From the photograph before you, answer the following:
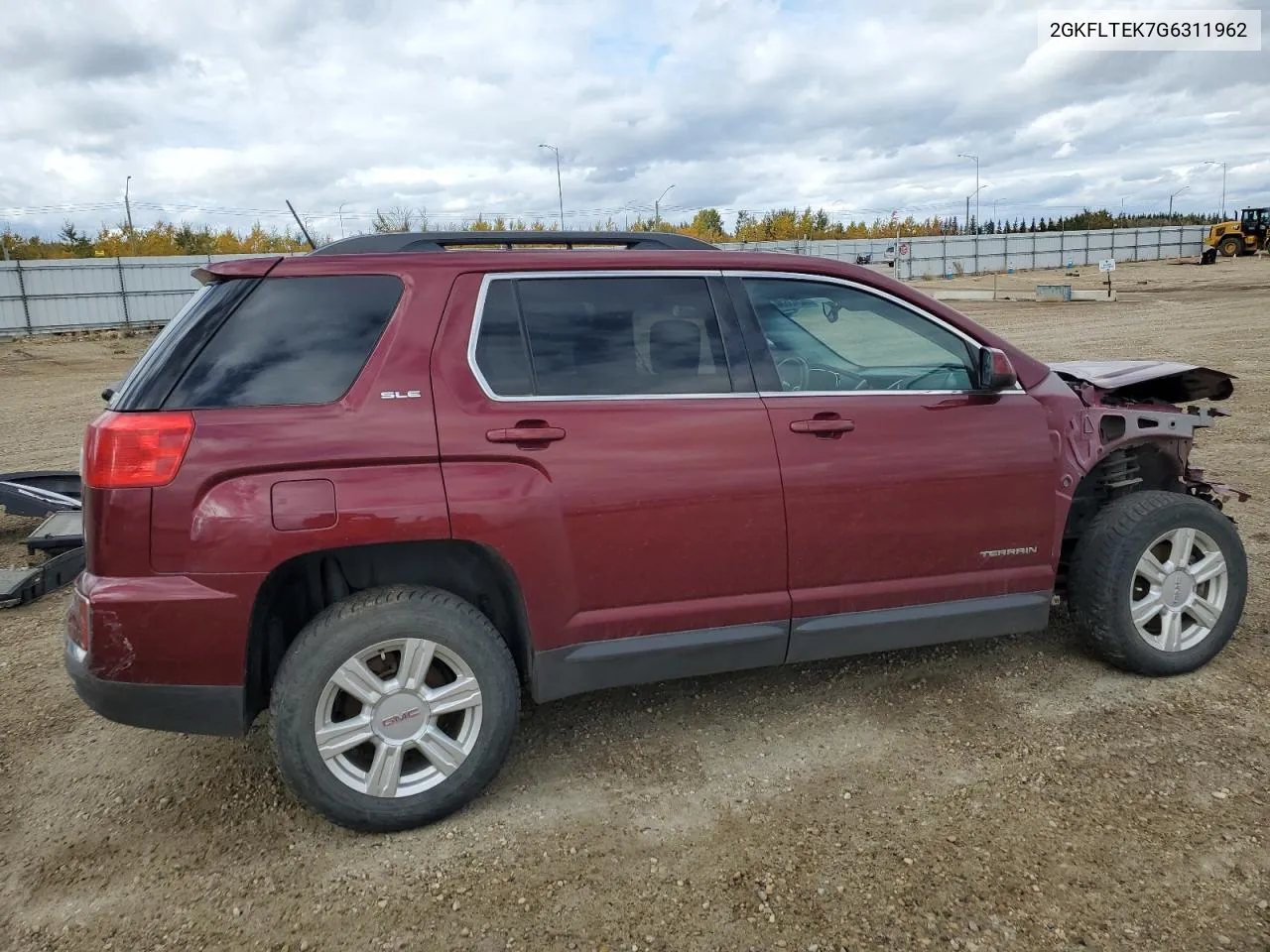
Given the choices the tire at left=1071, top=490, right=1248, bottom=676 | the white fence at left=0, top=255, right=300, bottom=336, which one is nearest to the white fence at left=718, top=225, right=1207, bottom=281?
the white fence at left=0, top=255, right=300, bottom=336

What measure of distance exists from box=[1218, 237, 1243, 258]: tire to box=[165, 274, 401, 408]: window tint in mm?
56449

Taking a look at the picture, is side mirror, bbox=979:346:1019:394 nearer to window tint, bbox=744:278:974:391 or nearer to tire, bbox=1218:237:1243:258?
window tint, bbox=744:278:974:391

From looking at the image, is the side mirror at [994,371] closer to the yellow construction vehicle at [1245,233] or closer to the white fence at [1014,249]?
the white fence at [1014,249]

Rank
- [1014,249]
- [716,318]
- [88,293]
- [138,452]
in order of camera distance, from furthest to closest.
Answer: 1. [1014,249]
2. [88,293]
3. [716,318]
4. [138,452]

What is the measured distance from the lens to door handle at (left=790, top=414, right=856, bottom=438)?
329 cm

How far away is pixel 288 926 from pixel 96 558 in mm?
1235

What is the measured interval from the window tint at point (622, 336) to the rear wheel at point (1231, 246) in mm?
55568

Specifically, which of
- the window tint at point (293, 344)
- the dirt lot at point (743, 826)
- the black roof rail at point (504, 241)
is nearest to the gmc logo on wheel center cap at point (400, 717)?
the dirt lot at point (743, 826)

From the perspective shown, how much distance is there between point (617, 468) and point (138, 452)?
147cm

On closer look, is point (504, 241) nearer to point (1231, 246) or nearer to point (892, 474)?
point (892, 474)

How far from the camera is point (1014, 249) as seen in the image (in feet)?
186

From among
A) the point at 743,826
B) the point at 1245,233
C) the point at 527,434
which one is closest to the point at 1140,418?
the point at 743,826

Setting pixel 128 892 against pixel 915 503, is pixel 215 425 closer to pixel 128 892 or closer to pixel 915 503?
pixel 128 892

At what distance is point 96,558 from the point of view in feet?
9.04
